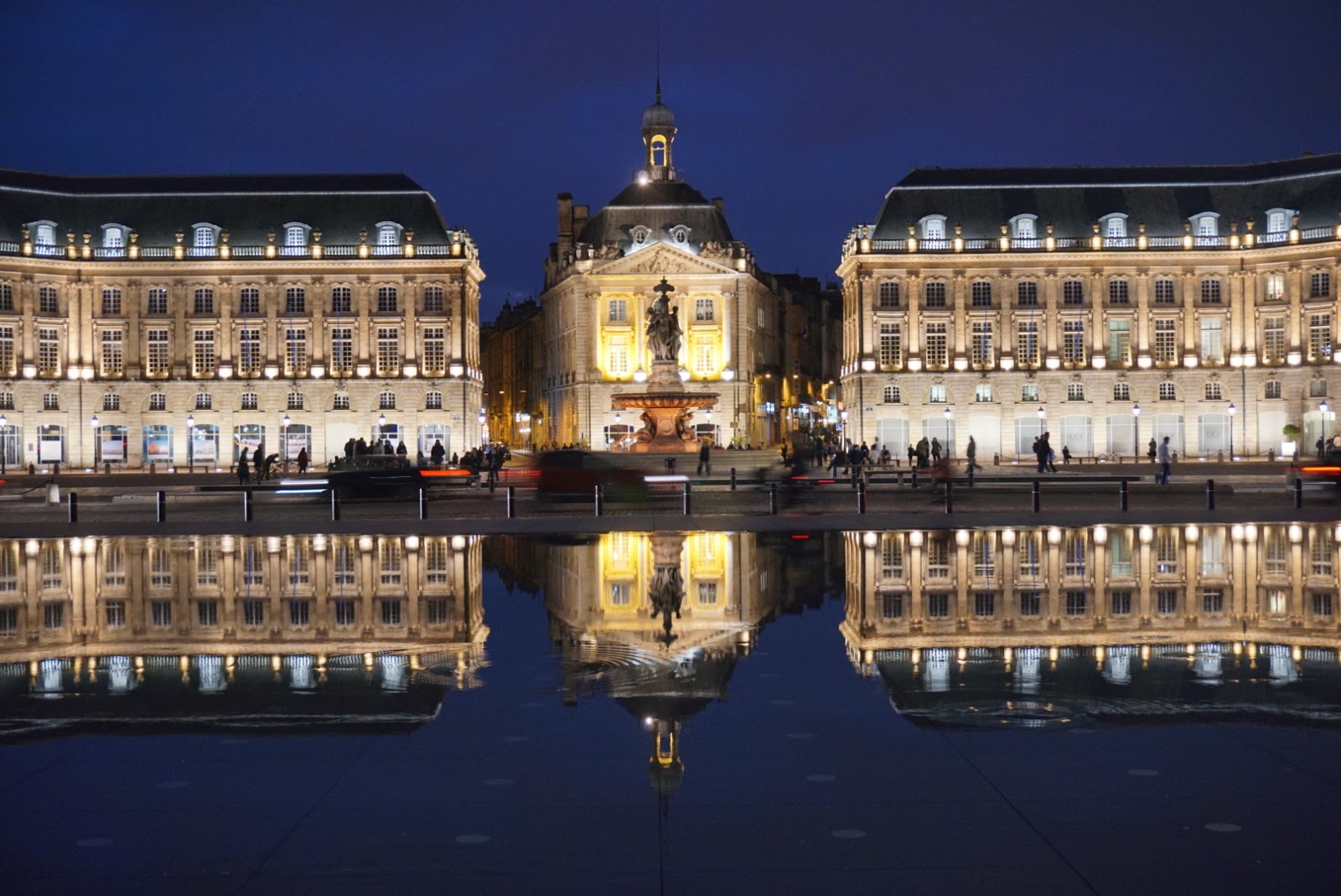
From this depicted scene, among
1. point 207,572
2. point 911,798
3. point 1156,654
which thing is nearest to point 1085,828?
point 911,798

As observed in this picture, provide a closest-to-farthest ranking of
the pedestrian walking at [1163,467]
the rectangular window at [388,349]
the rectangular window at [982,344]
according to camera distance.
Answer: the pedestrian walking at [1163,467] < the rectangular window at [388,349] < the rectangular window at [982,344]

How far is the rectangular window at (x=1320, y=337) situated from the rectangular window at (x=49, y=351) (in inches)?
3234

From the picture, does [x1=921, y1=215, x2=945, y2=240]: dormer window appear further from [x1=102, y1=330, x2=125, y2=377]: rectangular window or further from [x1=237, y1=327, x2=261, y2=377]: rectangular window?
[x1=102, y1=330, x2=125, y2=377]: rectangular window

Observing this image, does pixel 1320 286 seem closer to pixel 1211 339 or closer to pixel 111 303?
pixel 1211 339

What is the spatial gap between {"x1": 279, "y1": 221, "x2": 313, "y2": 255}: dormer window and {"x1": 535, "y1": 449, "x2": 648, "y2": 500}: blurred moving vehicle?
50104 mm

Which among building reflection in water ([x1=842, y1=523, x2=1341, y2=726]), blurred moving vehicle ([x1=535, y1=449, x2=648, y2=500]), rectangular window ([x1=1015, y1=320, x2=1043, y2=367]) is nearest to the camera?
building reflection in water ([x1=842, y1=523, x2=1341, y2=726])

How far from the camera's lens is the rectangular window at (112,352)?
90.7 m

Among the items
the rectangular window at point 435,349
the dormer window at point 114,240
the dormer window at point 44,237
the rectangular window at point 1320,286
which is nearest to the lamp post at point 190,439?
the dormer window at point 114,240

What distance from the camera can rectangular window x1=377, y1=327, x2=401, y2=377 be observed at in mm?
91812

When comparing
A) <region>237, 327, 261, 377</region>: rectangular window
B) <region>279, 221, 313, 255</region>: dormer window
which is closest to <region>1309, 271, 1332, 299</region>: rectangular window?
<region>279, 221, 313, 255</region>: dormer window

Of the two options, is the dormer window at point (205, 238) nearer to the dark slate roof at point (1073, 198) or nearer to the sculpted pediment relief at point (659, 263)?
the sculpted pediment relief at point (659, 263)

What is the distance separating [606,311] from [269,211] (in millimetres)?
23768

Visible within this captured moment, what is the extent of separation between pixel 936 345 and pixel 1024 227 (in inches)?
388

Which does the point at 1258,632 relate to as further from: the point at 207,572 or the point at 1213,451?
the point at 1213,451
